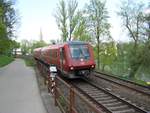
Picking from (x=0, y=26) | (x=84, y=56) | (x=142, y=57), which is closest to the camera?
(x=84, y=56)

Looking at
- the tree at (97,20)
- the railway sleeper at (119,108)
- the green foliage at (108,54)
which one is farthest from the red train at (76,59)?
the green foliage at (108,54)

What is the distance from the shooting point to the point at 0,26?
26766mm

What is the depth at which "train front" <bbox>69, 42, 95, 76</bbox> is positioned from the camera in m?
19.4

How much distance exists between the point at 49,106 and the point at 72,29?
122 feet

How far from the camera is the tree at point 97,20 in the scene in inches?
1556

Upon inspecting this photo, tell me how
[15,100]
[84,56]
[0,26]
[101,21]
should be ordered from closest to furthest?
[15,100]
[84,56]
[0,26]
[101,21]

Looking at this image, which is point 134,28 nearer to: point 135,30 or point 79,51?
point 135,30

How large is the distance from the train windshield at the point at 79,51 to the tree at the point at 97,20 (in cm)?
1913

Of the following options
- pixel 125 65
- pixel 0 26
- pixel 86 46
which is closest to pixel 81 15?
pixel 125 65

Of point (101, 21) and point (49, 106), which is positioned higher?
point (101, 21)

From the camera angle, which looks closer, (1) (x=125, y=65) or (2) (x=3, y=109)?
(2) (x=3, y=109)

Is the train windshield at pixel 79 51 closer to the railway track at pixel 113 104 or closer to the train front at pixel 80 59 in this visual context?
the train front at pixel 80 59

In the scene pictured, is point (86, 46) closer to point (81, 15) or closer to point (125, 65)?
point (125, 65)

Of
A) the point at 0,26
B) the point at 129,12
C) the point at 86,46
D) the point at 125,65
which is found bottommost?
the point at 125,65
